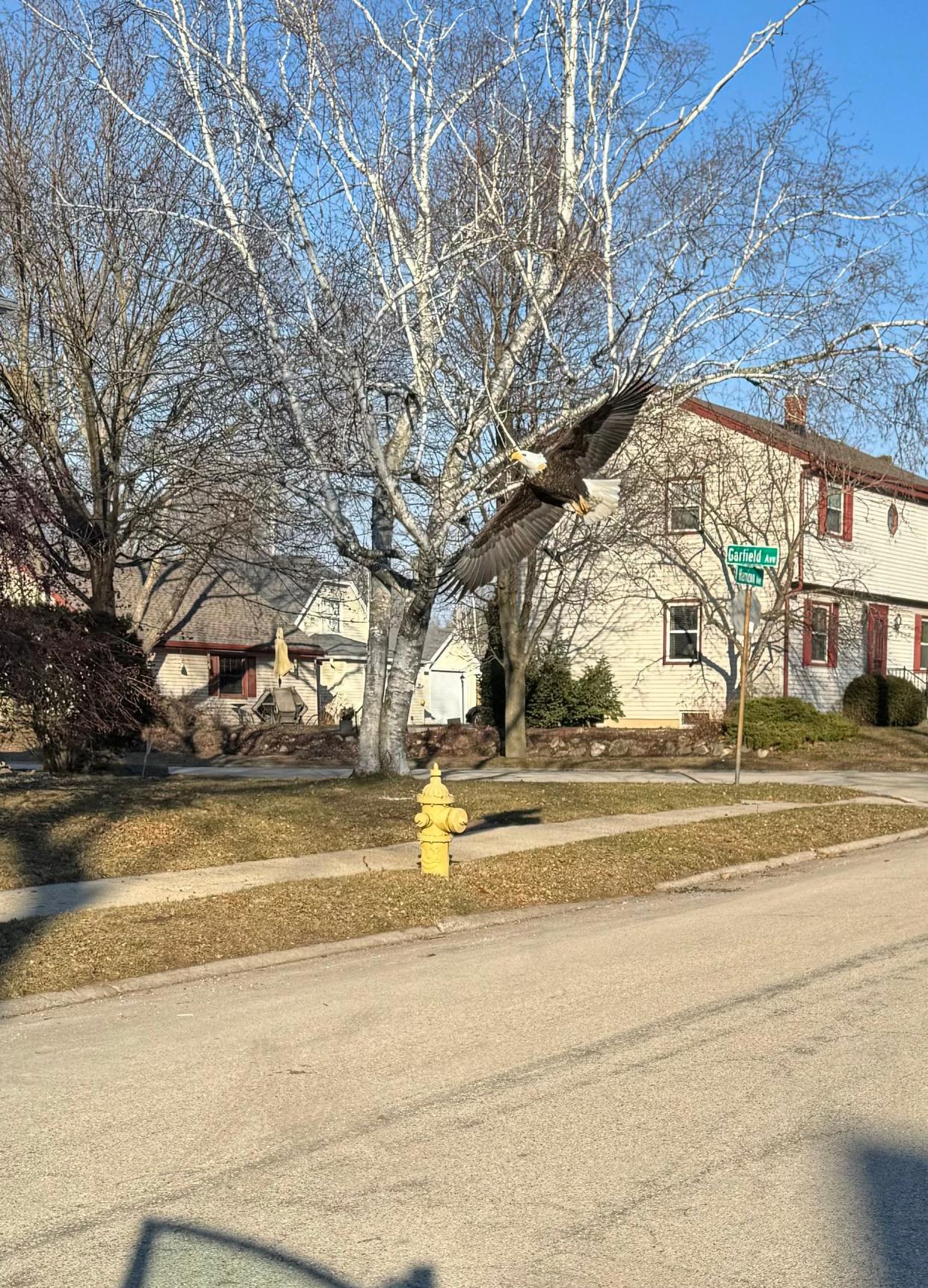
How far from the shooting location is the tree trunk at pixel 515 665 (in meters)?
30.1

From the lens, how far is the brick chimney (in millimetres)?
17094

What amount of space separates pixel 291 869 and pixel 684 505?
22.1 m

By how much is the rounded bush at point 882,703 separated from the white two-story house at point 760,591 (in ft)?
1.74

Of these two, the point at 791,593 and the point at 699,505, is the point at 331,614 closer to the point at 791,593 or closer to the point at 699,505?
the point at 699,505

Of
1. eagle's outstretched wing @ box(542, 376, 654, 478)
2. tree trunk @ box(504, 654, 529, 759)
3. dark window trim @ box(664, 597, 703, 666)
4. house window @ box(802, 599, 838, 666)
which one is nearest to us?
eagle's outstretched wing @ box(542, 376, 654, 478)

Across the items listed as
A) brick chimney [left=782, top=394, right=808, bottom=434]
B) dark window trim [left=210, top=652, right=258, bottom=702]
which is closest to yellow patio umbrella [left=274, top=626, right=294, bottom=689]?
dark window trim [left=210, top=652, right=258, bottom=702]

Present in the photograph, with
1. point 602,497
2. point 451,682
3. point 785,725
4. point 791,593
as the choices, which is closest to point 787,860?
point 602,497

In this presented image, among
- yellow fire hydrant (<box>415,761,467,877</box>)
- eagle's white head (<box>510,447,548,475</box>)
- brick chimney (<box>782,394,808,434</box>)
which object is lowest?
yellow fire hydrant (<box>415,761,467,877</box>)

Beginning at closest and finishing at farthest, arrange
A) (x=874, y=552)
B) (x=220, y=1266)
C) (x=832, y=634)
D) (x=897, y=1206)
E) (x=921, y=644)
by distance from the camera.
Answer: (x=220, y=1266) → (x=897, y=1206) → (x=832, y=634) → (x=874, y=552) → (x=921, y=644)

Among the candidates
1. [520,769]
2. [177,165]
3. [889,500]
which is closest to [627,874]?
[177,165]

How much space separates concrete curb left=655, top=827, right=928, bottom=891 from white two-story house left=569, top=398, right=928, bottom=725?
12.8m

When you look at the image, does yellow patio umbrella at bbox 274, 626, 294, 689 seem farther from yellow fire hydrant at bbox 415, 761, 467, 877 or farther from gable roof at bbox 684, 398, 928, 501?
yellow fire hydrant at bbox 415, 761, 467, 877

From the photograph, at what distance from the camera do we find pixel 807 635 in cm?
3388

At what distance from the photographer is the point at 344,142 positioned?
16375 mm
